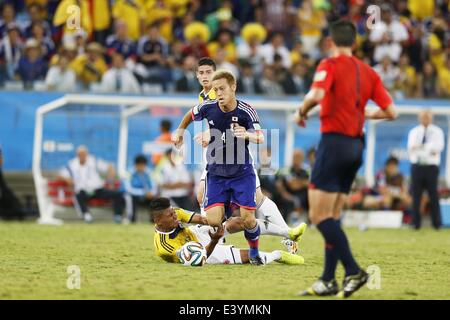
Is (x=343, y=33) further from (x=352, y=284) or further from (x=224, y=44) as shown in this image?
(x=224, y=44)

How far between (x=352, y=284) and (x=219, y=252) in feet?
11.5

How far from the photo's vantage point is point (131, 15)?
78.7 ft

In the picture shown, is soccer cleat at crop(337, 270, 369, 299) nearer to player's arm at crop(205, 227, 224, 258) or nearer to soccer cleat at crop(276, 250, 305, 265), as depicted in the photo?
player's arm at crop(205, 227, 224, 258)

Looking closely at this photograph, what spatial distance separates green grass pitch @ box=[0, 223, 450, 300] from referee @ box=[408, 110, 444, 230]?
3017mm

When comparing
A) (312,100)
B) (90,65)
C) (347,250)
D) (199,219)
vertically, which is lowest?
(199,219)

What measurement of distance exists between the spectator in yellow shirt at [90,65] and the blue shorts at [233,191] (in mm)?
10967

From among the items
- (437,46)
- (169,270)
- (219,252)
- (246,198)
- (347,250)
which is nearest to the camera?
(347,250)

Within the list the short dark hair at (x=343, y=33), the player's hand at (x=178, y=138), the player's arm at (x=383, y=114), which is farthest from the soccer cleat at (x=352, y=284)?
the player's hand at (x=178, y=138)

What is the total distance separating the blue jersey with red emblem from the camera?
11891 mm

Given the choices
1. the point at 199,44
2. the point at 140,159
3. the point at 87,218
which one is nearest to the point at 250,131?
the point at 140,159

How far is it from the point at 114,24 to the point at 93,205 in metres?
4.25

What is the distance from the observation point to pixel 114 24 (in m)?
23.8

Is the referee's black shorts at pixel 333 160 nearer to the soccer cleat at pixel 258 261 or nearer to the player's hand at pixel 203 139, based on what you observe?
the player's hand at pixel 203 139
